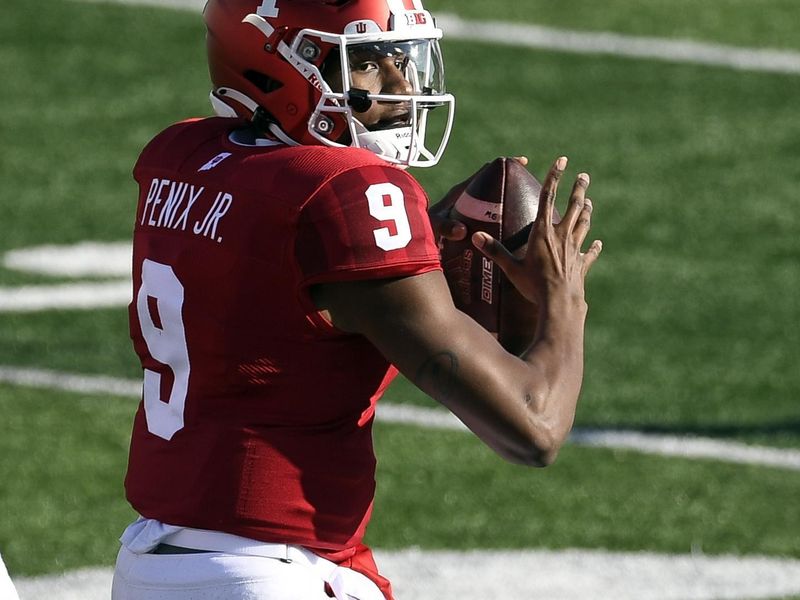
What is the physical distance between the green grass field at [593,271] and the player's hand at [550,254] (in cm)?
250

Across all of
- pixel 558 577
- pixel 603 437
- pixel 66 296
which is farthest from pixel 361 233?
pixel 66 296

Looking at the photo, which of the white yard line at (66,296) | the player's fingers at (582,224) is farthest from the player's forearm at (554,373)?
the white yard line at (66,296)

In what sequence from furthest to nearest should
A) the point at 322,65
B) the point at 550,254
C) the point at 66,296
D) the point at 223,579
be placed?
1. the point at 66,296
2. the point at 322,65
3. the point at 550,254
4. the point at 223,579

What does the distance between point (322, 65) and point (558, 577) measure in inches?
94.7

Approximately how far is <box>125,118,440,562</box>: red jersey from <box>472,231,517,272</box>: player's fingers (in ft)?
0.73

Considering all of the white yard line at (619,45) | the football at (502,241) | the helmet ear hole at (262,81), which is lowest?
the white yard line at (619,45)

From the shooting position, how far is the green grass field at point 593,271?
5.90 meters

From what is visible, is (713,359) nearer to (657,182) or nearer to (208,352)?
(657,182)

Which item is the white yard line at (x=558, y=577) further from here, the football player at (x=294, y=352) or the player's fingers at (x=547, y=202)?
the player's fingers at (x=547, y=202)

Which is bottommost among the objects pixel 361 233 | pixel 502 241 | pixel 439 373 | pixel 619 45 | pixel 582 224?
pixel 619 45

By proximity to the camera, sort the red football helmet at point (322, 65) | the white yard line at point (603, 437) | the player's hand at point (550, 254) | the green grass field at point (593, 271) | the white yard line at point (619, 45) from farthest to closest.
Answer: the white yard line at point (619, 45) < the white yard line at point (603, 437) < the green grass field at point (593, 271) < the red football helmet at point (322, 65) < the player's hand at point (550, 254)

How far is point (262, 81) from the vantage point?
356cm

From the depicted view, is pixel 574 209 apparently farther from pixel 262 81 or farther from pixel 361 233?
pixel 262 81

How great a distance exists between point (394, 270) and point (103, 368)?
4.53 meters
